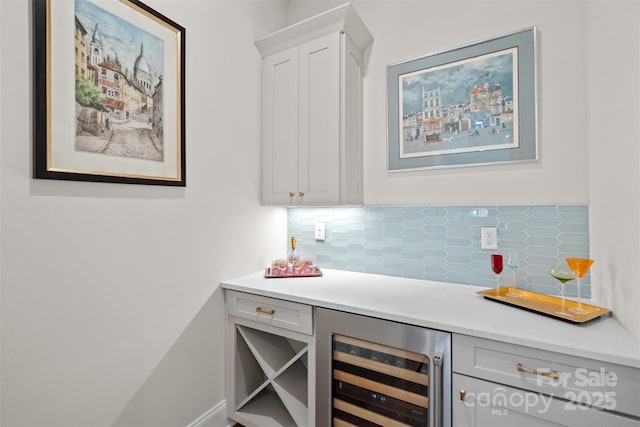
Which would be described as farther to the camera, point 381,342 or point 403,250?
point 403,250

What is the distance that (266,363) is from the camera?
1.75 m

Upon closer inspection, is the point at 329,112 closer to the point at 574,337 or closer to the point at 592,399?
the point at 574,337

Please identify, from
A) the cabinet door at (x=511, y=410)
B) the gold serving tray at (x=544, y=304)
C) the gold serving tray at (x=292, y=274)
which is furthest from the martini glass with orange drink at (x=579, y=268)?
the gold serving tray at (x=292, y=274)

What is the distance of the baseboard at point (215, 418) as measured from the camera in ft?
5.42

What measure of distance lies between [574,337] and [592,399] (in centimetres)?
18

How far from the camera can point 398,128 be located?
1.90 m

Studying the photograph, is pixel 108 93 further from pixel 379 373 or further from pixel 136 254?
pixel 379 373

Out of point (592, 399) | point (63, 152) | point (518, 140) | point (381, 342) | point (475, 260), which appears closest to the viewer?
point (592, 399)

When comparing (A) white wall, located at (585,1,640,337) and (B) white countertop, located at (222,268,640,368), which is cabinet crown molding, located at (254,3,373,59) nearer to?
(A) white wall, located at (585,1,640,337)

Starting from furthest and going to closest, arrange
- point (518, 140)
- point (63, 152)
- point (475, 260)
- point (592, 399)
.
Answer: point (475, 260), point (518, 140), point (63, 152), point (592, 399)

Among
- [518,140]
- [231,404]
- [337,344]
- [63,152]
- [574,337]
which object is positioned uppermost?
[518,140]

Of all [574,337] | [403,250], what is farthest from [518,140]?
[574,337]

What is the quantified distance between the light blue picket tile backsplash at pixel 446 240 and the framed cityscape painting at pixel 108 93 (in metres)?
1.03

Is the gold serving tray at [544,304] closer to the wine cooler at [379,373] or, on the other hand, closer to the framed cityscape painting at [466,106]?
the wine cooler at [379,373]
